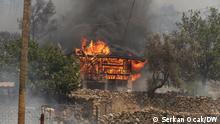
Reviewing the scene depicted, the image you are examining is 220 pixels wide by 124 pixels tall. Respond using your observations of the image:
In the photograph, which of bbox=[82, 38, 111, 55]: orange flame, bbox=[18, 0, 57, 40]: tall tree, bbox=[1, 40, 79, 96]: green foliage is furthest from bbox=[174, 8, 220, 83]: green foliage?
bbox=[18, 0, 57, 40]: tall tree

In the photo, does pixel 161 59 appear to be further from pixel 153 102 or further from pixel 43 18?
pixel 43 18

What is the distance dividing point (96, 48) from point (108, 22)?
10151 millimetres

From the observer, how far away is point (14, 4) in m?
57.2

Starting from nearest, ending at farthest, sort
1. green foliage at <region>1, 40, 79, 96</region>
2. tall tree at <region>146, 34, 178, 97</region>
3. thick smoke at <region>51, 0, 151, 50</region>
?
green foliage at <region>1, 40, 79, 96</region> → tall tree at <region>146, 34, 178, 97</region> → thick smoke at <region>51, 0, 151, 50</region>

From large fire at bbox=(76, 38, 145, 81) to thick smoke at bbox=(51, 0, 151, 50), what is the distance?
5.77m

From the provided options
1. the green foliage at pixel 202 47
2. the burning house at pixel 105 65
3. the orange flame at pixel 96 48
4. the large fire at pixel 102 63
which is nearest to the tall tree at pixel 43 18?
the burning house at pixel 105 65

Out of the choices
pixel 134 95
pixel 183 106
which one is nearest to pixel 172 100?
pixel 183 106

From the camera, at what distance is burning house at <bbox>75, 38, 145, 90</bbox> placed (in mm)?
40250

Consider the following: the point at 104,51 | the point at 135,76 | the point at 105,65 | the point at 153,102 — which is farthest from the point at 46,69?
the point at 135,76

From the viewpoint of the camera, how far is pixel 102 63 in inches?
1608

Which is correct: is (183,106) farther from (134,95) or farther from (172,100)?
(134,95)

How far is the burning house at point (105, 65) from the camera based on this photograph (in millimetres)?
40250

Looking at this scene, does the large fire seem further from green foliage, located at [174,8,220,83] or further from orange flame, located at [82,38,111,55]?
green foliage, located at [174,8,220,83]

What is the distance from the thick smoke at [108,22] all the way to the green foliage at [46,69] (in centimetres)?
2069
